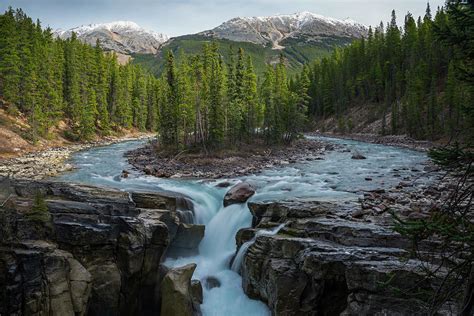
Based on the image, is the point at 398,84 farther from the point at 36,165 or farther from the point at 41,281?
the point at 41,281

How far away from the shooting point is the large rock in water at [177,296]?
515 inches

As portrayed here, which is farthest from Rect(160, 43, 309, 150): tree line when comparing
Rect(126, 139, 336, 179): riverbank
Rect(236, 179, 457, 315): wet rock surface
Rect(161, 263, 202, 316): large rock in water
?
Rect(161, 263, 202, 316): large rock in water

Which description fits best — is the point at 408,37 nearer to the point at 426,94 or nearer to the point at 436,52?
the point at 436,52

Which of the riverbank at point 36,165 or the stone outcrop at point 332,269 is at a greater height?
the riverbank at point 36,165

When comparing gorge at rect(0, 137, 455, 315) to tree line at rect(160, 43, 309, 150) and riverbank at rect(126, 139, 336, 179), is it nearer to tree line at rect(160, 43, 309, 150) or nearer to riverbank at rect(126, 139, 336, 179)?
riverbank at rect(126, 139, 336, 179)

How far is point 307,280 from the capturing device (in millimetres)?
12008

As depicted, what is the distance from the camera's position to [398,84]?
81250 millimetres

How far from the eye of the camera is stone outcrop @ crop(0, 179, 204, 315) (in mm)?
11273

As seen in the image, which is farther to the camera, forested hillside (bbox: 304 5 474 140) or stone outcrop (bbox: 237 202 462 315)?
forested hillside (bbox: 304 5 474 140)

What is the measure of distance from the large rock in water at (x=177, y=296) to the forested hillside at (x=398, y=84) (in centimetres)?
4173

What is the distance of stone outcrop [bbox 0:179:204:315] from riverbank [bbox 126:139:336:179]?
13.7 meters

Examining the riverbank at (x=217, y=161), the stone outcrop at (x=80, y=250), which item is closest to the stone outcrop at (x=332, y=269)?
the stone outcrop at (x=80, y=250)

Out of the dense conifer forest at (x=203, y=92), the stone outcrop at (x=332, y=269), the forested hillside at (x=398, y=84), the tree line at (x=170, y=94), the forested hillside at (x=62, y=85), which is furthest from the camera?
the forested hillside at (x=398, y=84)

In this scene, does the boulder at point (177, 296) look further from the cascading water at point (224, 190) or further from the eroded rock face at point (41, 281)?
the eroded rock face at point (41, 281)
